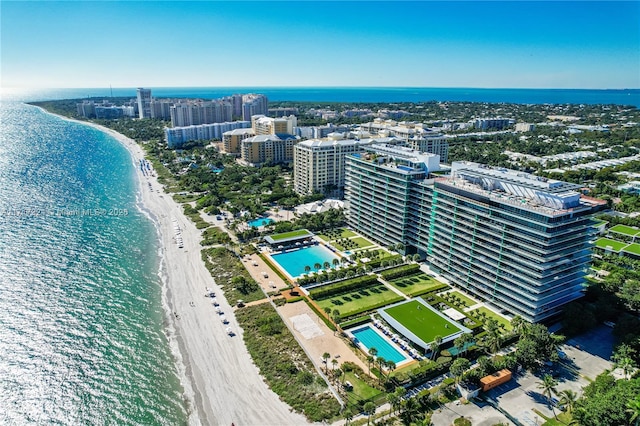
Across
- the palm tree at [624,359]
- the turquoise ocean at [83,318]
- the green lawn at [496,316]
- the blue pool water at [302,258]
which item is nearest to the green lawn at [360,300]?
the blue pool water at [302,258]

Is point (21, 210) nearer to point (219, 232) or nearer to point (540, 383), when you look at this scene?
point (219, 232)

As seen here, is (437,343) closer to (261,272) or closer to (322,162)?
(261,272)

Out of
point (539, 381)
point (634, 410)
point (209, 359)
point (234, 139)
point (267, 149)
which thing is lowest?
point (539, 381)

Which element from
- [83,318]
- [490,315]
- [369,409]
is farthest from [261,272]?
[490,315]

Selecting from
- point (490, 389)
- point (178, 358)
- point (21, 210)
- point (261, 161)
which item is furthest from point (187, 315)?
point (261, 161)

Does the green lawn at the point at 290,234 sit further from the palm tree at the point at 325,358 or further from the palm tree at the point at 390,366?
the palm tree at the point at 390,366

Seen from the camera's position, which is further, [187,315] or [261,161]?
[261,161]

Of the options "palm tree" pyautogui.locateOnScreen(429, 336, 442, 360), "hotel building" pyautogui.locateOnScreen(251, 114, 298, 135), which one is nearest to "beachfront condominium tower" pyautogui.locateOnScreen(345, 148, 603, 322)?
"palm tree" pyautogui.locateOnScreen(429, 336, 442, 360)
